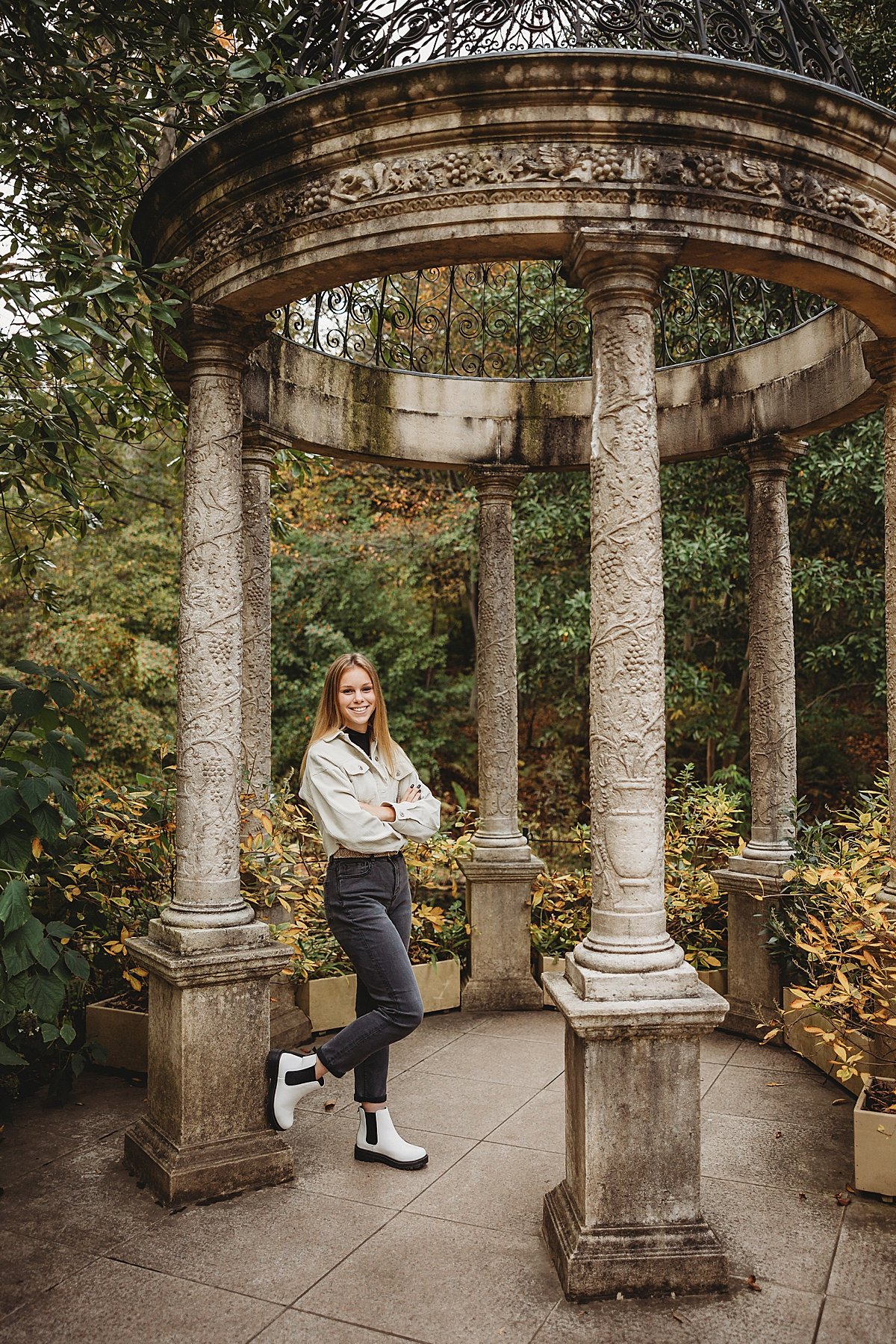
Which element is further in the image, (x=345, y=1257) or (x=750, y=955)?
(x=750, y=955)

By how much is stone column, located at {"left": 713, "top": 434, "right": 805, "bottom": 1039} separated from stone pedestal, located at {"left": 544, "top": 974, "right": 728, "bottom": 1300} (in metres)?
3.25

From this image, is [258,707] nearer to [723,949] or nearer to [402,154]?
[402,154]

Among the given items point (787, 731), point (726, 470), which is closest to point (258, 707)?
point (787, 731)

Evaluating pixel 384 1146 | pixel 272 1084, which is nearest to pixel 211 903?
pixel 272 1084

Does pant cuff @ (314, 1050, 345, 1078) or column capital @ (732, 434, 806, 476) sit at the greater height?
column capital @ (732, 434, 806, 476)

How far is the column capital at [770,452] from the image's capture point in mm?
7219

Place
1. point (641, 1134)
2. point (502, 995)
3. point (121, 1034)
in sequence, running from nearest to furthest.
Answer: point (641, 1134)
point (121, 1034)
point (502, 995)

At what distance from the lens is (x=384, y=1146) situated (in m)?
4.78

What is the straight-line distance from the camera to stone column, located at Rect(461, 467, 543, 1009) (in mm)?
7613

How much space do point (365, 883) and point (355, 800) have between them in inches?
16.1

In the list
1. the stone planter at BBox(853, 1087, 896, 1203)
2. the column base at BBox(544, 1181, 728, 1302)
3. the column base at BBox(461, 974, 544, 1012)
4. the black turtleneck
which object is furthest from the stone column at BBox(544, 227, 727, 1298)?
the column base at BBox(461, 974, 544, 1012)

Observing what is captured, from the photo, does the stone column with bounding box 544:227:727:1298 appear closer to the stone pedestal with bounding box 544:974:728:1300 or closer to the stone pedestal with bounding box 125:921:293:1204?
the stone pedestal with bounding box 544:974:728:1300

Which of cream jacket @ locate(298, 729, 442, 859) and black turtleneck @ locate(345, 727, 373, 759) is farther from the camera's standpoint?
black turtleneck @ locate(345, 727, 373, 759)

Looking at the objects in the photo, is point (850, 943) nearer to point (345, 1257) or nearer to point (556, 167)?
point (345, 1257)
